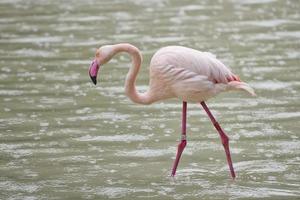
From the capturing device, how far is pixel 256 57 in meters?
13.8

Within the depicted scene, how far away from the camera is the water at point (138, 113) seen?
27.8 ft

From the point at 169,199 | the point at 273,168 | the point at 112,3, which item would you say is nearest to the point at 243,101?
the point at 273,168

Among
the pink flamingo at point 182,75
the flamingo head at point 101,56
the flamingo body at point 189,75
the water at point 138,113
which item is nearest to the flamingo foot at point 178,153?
the pink flamingo at point 182,75

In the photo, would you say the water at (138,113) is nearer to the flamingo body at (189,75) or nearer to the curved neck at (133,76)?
the curved neck at (133,76)

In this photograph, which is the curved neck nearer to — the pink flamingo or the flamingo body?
the pink flamingo

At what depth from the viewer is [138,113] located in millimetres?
11086

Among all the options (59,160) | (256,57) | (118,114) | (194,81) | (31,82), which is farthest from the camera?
(256,57)

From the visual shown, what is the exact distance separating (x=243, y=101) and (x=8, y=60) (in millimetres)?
4416

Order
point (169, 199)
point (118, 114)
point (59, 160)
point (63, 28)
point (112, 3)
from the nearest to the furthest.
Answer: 1. point (169, 199)
2. point (59, 160)
3. point (118, 114)
4. point (63, 28)
5. point (112, 3)

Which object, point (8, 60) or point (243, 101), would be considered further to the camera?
point (8, 60)

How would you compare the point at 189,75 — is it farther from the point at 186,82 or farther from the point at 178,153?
the point at 178,153

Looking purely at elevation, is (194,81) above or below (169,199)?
above

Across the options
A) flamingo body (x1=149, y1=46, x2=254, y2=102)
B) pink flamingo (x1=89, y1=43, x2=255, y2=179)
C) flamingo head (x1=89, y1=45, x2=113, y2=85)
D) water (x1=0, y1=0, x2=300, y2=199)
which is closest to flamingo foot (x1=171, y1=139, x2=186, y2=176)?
pink flamingo (x1=89, y1=43, x2=255, y2=179)

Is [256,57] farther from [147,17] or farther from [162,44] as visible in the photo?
[147,17]
